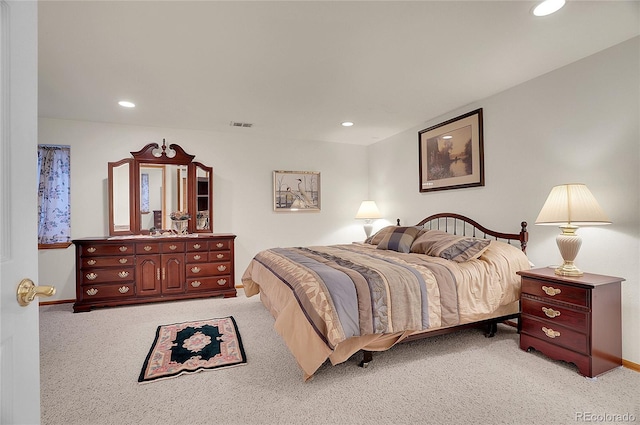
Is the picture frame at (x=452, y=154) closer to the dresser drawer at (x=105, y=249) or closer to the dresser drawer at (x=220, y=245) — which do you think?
the dresser drawer at (x=220, y=245)

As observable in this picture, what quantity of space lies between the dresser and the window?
2.31 feet

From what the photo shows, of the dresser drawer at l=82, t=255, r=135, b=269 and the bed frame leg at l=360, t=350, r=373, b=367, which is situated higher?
the dresser drawer at l=82, t=255, r=135, b=269

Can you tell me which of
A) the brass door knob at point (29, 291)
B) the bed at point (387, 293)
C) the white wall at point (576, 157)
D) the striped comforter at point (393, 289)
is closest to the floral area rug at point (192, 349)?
the bed at point (387, 293)

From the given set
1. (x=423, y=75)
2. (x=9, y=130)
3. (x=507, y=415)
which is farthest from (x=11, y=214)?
(x=423, y=75)

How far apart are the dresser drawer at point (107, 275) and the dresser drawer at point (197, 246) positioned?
72 cm

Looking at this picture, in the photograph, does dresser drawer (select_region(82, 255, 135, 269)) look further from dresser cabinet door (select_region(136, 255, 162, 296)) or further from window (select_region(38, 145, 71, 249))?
window (select_region(38, 145, 71, 249))

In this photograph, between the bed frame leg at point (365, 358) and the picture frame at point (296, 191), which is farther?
the picture frame at point (296, 191)

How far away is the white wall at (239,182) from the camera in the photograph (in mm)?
4227

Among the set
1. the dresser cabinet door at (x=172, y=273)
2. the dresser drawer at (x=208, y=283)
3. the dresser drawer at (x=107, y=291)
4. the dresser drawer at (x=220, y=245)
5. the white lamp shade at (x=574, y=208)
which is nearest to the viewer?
the white lamp shade at (x=574, y=208)

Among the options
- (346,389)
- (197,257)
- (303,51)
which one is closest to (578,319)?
(346,389)

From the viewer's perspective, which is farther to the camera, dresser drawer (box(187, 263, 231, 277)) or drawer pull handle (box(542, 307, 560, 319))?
dresser drawer (box(187, 263, 231, 277))

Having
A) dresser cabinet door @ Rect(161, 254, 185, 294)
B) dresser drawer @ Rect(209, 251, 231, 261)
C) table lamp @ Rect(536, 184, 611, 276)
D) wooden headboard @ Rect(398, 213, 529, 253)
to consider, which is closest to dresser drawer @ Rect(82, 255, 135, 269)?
dresser cabinet door @ Rect(161, 254, 185, 294)

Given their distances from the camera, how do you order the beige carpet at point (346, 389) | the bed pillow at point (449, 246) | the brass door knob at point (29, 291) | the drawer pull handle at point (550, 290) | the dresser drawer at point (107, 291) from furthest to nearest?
the dresser drawer at point (107, 291) < the bed pillow at point (449, 246) < the drawer pull handle at point (550, 290) < the beige carpet at point (346, 389) < the brass door knob at point (29, 291)

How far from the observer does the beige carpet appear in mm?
1809
